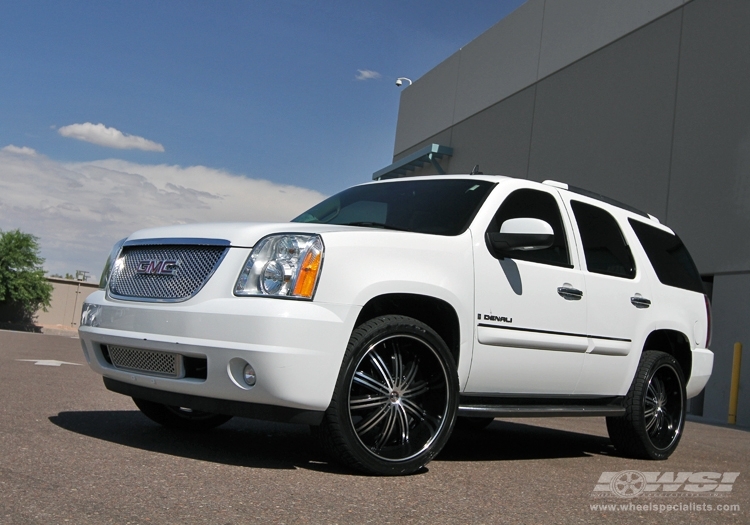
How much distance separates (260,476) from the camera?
387 centimetres

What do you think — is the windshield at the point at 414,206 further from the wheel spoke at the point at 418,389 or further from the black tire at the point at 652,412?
the black tire at the point at 652,412

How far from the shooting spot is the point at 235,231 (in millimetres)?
4340

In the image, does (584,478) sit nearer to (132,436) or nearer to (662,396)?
(662,396)

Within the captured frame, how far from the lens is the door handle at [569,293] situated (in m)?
5.36

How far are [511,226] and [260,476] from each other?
2105 millimetres

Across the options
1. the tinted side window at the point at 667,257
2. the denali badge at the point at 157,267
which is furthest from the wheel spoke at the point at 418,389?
the tinted side window at the point at 667,257

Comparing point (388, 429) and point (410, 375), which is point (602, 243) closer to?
point (410, 375)

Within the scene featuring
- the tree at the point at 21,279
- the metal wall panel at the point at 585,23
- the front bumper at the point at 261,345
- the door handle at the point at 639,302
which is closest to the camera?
the front bumper at the point at 261,345

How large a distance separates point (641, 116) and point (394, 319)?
16038mm

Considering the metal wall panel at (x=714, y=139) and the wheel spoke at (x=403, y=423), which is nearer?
the wheel spoke at (x=403, y=423)

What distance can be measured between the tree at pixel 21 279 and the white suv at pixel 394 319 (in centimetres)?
3973

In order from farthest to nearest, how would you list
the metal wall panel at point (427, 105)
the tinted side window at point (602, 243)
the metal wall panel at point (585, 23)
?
the metal wall panel at point (427, 105) → the metal wall panel at point (585, 23) → the tinted side window at point (602, 243)

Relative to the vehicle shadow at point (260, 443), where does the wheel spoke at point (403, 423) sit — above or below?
above
